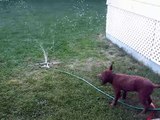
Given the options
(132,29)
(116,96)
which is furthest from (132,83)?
(132,29)

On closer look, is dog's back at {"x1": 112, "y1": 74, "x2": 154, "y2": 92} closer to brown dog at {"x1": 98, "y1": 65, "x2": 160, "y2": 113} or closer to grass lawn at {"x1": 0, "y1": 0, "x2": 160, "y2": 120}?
brown dog at {"x1": 98, "y1": 65, "x2": 160, "y2": 113}

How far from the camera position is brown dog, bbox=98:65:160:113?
404cm

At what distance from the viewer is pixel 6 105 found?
4480mm

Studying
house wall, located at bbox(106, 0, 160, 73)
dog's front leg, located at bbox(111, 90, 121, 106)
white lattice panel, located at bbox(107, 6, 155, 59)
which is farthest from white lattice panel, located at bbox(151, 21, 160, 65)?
dog's front leg, located at bbox(111, 90, 121, 106)

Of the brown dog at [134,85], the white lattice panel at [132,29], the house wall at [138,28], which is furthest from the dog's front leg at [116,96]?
the white lattice panel at [132,29]

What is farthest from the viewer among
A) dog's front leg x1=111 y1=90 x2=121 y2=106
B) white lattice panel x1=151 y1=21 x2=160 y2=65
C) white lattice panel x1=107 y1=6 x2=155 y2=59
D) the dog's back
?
white lattice panel x1=107 y1=6 x2=155 y2=59

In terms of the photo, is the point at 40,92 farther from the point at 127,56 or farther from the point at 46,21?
the point at 46,21

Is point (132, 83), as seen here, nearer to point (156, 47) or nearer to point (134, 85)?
point (134, 85)

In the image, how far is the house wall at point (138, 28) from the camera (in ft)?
18.5

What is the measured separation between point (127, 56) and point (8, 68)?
Answer: 2530 millimetres

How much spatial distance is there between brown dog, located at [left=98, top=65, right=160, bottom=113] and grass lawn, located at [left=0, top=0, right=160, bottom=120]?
0.71 ft

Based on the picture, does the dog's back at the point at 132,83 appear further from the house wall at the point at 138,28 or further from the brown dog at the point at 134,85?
the house wall at the point at 138,28

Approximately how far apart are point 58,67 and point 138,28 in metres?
1.86

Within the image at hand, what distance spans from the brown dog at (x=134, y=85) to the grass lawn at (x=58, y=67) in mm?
216
